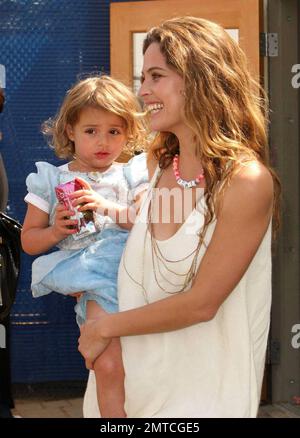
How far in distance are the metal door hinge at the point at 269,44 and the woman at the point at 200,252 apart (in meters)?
3.17

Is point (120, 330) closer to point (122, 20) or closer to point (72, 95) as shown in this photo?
point (72, 95)

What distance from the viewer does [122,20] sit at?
5.29 m

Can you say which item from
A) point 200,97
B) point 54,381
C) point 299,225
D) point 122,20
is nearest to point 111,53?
point 122,20

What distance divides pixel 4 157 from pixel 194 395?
151 inches

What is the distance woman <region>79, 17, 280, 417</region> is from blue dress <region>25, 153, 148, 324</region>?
63cm

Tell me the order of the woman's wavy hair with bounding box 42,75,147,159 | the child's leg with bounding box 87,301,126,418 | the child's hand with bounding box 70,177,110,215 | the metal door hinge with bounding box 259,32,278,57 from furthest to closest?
the metal door hinge with bounding box 259,32,278,57 → the woman's wavy hair with bounding box 42,75,147,159 → the child's hand with bounding box 70,177,110,215 → the child's leg with bounding box 87,301,126,418

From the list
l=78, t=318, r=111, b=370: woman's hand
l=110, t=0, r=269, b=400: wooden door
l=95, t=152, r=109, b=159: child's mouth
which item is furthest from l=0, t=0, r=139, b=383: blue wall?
l=78, t=318, r=111, b=370: woman's hand

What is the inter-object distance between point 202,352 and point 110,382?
40 centimetres

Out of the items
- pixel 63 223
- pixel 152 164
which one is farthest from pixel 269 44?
pixel 152 164

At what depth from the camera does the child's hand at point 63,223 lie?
283cm

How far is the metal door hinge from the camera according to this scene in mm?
5301

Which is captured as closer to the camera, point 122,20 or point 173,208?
point 173,208

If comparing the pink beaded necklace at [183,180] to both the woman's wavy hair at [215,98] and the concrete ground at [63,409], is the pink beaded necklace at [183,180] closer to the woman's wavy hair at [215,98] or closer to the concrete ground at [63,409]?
the woman's wavy hair at [215,98]

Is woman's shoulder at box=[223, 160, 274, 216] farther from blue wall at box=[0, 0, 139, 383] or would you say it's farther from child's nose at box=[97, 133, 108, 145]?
blue wall at box=[0, 0, 139, 383]
